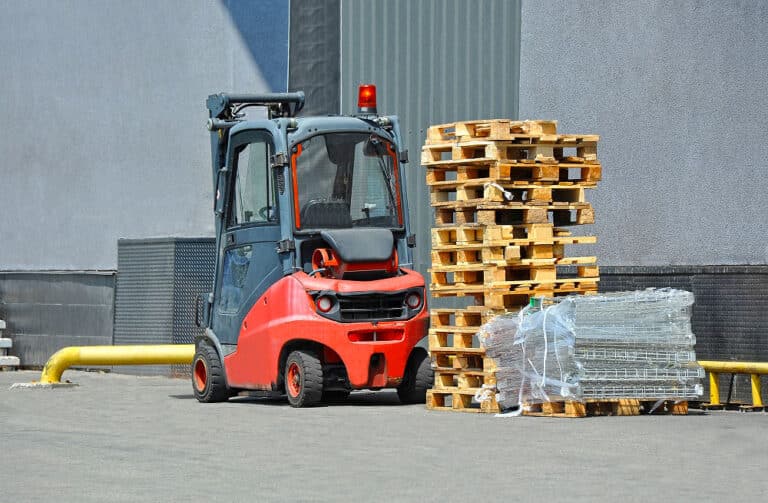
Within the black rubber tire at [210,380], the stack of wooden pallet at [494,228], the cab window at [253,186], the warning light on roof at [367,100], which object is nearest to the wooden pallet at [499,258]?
the stack of wooden pallet at [494,228]

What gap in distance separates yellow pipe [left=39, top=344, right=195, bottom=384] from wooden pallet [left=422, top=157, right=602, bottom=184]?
15.5 feet

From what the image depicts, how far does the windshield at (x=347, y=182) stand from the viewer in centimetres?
1412

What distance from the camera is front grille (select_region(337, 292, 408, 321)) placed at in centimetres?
1380

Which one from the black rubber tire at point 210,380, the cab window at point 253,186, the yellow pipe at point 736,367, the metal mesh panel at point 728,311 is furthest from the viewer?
the black rubber tire at point 210,380

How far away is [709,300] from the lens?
A: 47.3ft

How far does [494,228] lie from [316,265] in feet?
5.81

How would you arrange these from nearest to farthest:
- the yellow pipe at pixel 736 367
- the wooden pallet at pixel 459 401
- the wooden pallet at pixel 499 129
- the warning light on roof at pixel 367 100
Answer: the wooden pallet at pixel 459 401 → the wooden pallet at pixel 499 129 → the yellow pipe at pixel 736 367 → the warning light on roof at pixel 367 100

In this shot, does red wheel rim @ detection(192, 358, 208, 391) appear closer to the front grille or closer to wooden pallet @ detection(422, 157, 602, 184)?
the front grille

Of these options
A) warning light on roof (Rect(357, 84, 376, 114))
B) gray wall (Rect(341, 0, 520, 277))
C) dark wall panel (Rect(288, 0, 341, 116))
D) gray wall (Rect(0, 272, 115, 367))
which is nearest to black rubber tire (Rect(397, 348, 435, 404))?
warning light on roof (Rect(357, 84, 376, 114))

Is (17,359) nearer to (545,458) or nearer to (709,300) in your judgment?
(709,300)

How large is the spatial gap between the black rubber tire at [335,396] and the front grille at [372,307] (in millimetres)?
1004

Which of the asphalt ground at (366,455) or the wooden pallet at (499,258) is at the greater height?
the wooden pallet at (499,258)

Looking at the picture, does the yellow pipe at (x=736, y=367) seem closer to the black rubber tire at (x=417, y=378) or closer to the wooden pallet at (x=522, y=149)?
the wooden pallet at (x=522, y=149)

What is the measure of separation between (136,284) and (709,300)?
8.33 metres
